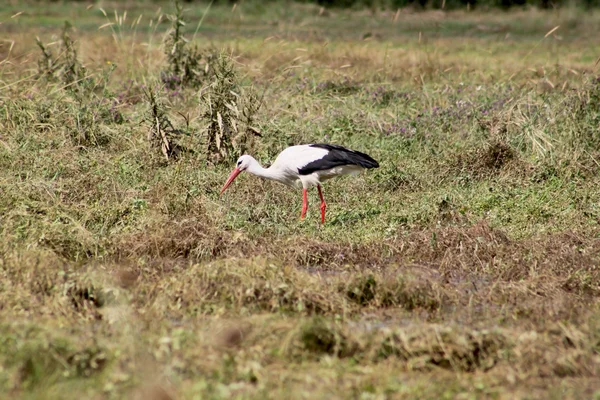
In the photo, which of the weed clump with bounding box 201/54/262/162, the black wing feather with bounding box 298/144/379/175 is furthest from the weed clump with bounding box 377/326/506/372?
the weed clump with bounding box 201/54/262/162

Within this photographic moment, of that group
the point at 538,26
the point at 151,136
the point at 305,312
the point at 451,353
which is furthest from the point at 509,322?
the point at 538,26

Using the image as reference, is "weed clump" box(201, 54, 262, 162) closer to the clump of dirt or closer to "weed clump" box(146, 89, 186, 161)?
"weed clump" box(146, 89, 186, 161)

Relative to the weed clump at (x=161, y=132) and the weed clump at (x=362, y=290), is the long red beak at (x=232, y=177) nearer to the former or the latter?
the weed clump at (x=161, y=132)

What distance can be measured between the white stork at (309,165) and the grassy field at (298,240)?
26 cm

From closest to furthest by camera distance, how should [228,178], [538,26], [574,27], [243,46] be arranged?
[228,178] < [243,46] < [574,27] < [538,26]

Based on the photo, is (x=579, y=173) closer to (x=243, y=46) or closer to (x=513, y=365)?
(x=513, y=365)

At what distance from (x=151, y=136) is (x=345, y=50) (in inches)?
253

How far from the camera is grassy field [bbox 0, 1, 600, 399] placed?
4004 millimetres

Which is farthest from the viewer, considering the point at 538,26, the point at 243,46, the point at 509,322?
the point at 538,26

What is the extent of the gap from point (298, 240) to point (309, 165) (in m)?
1.26

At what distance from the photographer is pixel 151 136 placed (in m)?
8.13

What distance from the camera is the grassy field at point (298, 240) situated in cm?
400

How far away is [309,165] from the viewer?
7137mm

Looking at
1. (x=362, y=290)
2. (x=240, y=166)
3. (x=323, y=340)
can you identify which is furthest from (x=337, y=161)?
(x=323, y=340)
